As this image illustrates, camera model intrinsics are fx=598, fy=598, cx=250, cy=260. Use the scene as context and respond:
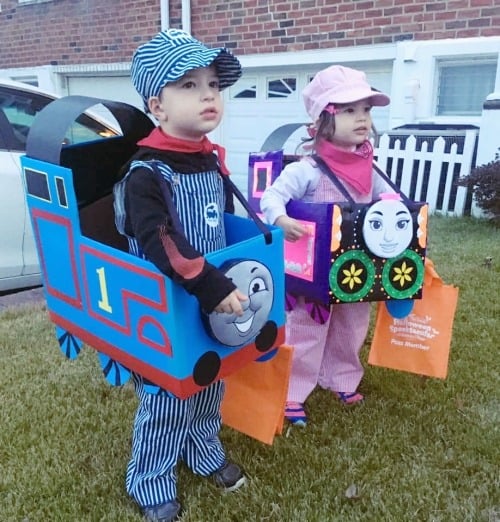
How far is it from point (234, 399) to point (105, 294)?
0.69 metres

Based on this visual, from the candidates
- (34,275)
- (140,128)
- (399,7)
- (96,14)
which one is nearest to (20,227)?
(34,275)

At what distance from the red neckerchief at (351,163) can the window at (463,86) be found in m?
4.81

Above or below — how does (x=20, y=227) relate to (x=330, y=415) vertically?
above

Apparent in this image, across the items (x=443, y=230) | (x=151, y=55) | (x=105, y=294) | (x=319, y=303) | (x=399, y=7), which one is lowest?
(x=443, y=230)

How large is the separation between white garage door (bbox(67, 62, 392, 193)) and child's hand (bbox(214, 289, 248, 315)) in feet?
20.1

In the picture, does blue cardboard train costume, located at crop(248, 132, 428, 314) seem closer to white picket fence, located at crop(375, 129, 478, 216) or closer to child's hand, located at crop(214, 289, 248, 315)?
child's hand, located at crop(214, 289, 248, 315)

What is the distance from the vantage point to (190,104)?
162cm

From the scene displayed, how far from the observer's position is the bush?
18.1 feet

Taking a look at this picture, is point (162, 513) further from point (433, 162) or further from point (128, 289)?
point (433, 162)

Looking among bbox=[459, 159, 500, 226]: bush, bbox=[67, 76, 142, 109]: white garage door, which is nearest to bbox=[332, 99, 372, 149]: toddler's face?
bbox=[459, 159, 500, 226]: bush

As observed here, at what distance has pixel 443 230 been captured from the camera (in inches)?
220

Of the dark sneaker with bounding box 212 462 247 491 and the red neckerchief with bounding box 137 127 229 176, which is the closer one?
the red neckerchief with bounding box 137 127 229 176

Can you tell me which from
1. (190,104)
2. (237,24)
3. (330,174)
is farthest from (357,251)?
(237,24)

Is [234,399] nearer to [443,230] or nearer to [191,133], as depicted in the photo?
[191,133]
